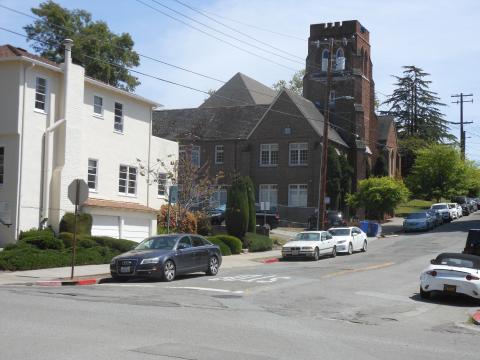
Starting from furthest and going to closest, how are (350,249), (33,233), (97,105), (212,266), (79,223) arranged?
(350,249) → (97,105) → (79,223) → (33,233) → (212,266)

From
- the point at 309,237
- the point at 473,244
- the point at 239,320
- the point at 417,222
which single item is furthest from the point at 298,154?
the point at 239,320

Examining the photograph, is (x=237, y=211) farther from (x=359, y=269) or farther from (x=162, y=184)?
(x=359, y=269)

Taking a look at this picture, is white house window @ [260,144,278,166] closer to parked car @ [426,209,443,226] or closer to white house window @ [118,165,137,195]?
parked car @ [426,209,443,226]

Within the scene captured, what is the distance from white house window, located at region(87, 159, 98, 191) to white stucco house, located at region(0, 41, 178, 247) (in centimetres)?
5

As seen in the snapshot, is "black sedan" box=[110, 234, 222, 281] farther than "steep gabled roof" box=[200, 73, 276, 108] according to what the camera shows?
No

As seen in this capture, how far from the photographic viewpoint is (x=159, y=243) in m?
20.5

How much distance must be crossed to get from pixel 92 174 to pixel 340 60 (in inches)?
1420

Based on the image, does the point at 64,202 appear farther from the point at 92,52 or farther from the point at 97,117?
the point at 92,52

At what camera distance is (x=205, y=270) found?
2173 centimetres

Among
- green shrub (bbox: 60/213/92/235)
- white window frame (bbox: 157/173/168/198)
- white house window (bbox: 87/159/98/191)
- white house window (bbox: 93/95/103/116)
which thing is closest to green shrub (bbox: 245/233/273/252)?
white window frame (bbox: 157/173/168/198)

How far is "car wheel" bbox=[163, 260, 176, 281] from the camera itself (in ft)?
63.6

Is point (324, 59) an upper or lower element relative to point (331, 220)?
upper

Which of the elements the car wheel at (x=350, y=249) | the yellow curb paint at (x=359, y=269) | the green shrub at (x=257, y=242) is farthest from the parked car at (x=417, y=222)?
the yellow curb paint at (x=359, y=269)

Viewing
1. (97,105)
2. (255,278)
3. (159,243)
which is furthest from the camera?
(97,105)
